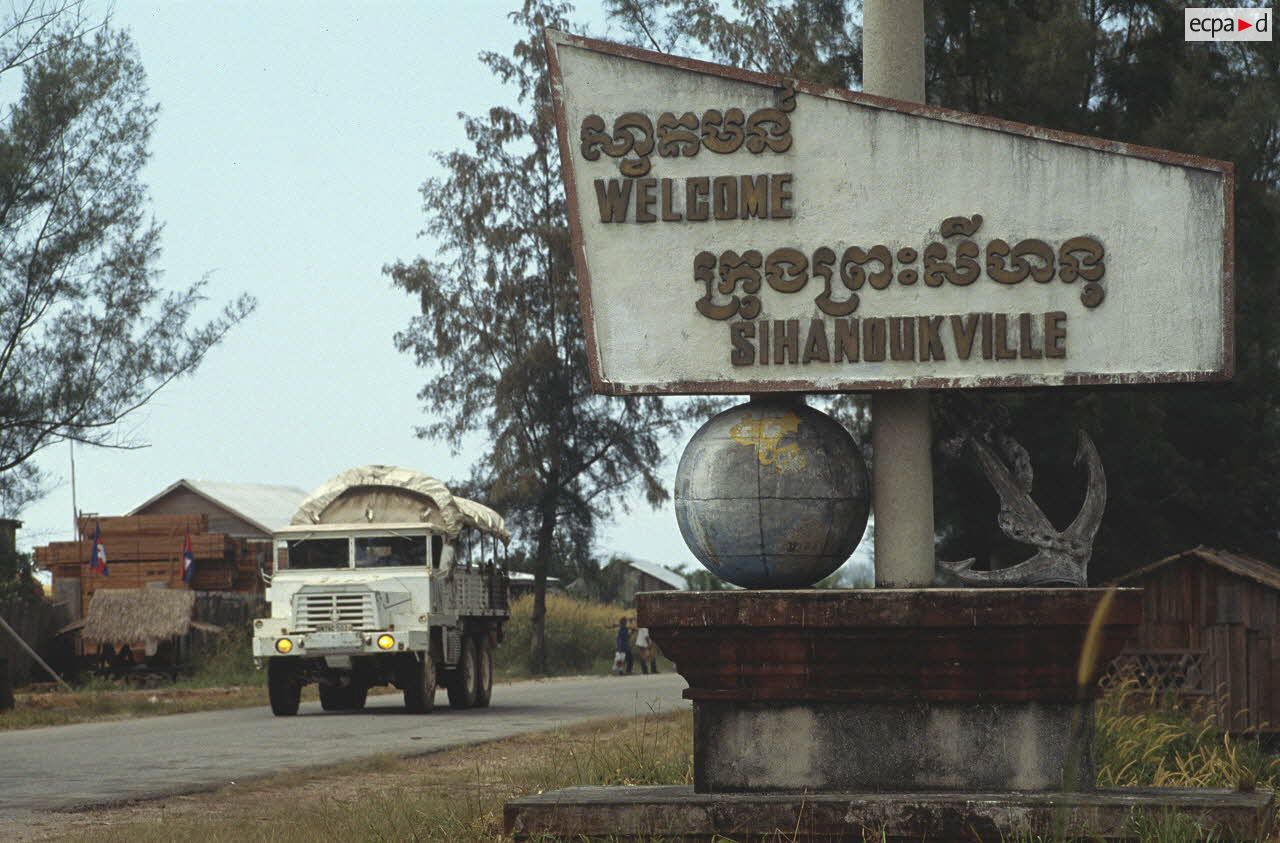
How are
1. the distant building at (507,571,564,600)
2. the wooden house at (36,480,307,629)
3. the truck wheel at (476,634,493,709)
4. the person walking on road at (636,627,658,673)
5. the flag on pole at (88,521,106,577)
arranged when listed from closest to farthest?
1. the truck wheel at (476,634,493,709)
2. the flag on pole at (88,521,106,577)
3. the wooden house at (36,480,307,629)
4. the person walking on road at (636,627,658,673)
5. the distant building at (507,571,564,600)

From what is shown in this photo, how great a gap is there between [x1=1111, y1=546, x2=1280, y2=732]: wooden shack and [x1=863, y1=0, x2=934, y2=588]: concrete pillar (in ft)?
33.5

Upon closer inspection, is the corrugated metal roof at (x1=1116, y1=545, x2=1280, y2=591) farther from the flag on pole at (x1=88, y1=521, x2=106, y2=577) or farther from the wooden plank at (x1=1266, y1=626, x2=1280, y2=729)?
the flag on pole at (x1=88, y1=521, x2=106, y2=577)

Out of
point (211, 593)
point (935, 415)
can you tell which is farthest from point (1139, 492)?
point (211, 593)

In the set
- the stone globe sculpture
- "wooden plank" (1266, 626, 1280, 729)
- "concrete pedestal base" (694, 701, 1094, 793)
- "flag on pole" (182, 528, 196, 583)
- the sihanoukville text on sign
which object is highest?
the sihanoukville text on sign

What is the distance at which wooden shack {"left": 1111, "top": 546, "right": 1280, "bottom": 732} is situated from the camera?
61.4 ft

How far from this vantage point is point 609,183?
362 inches

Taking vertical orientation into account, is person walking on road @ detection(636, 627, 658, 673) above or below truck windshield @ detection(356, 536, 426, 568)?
below

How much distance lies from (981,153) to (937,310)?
82cm

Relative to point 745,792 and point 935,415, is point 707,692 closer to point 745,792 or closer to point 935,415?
point 745,792

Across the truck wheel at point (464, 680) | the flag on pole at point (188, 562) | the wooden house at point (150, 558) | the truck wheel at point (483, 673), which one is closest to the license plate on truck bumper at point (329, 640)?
the truck wheel at point (464, 680)

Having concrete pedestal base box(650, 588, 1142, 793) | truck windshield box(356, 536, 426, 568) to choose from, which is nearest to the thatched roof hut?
truck windshield box(356, 536, 426, 568)

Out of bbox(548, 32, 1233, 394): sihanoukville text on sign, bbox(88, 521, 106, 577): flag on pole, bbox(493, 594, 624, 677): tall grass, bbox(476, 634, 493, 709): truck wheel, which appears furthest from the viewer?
bbox(493, 594, 624, 677): tall grass

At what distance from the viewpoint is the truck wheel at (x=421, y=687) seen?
2345 cm

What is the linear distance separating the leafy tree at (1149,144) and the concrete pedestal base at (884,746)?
43.1ft
